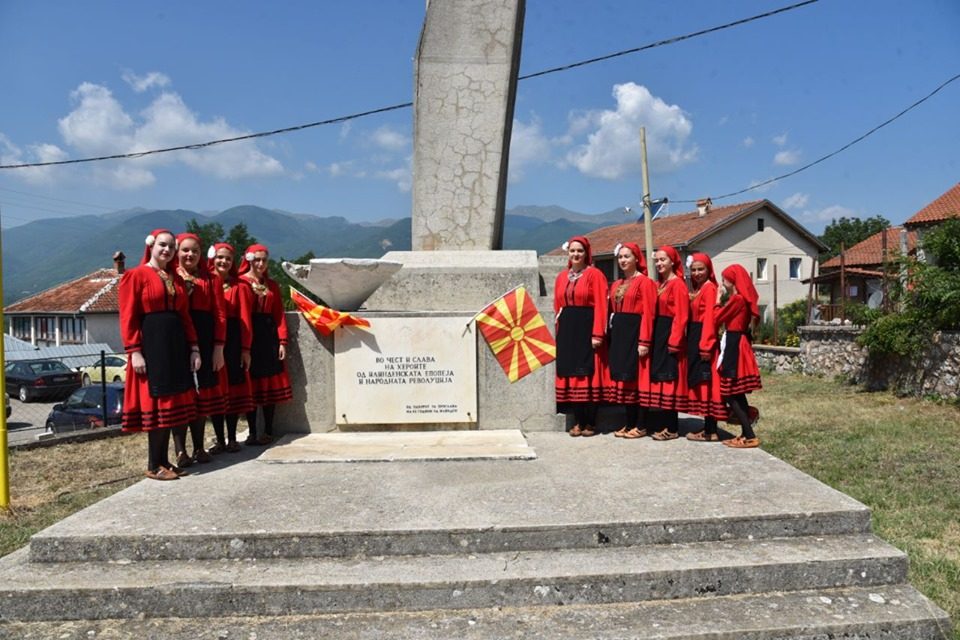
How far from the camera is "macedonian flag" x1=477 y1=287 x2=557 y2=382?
5426mm

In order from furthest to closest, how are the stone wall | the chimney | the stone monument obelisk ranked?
the chimney < the stone wall < the stone monument obelisk

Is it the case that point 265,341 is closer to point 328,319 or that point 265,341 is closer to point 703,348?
point 328,319

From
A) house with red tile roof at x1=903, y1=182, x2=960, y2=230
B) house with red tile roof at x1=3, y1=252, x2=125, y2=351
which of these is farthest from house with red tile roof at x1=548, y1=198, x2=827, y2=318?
house with red tile roof at x1=3, y1=252, x2=125, y2=351

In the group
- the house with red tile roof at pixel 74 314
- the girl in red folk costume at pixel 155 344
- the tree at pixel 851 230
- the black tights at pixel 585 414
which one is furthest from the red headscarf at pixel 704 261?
the tree at pixel 851 230

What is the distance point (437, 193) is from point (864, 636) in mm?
4490

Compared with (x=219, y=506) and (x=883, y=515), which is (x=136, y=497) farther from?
(x=883, y=515)

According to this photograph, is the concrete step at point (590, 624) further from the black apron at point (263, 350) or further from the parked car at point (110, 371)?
the parked car at point (110, 371)

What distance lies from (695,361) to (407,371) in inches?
85.1

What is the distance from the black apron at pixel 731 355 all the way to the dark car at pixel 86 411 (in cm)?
1146

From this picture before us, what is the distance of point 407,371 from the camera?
17.5ft

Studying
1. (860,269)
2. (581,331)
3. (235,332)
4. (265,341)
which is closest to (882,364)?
(581,331)

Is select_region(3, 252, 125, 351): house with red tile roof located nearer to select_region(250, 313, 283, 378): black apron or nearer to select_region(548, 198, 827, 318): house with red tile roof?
select_region(548, 198, 827, 318): house with red tile roof

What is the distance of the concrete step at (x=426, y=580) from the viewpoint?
308 cm

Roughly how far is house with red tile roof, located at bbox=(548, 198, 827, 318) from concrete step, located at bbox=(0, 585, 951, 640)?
31.6m
